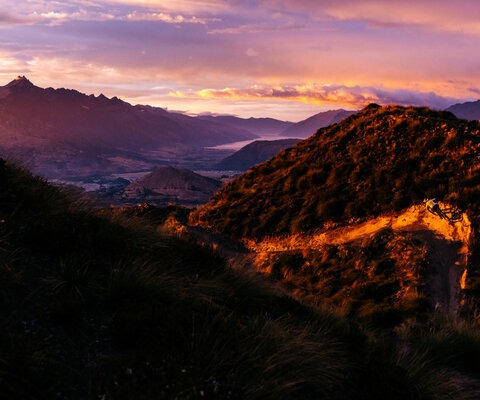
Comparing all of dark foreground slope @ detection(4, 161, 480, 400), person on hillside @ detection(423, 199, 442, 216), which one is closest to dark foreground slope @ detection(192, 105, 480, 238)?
person on hillside @ detection(423, 199, 442, 216)

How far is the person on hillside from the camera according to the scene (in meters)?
26.5

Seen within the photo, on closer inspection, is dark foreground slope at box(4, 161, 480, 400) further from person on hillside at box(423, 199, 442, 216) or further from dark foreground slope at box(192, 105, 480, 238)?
dark foreground slope at box(192, 105, 480, 238)

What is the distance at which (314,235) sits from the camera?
30.1 metres

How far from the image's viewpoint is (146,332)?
5.79 meters

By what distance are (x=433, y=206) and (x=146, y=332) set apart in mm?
24801

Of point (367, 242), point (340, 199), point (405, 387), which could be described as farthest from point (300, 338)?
point (340, 199)

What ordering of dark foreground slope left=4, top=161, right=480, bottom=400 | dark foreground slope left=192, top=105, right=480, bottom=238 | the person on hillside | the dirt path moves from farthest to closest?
dark foreground slope left=192, top=105, right=480, bottom=238 < the person on hillside < the dirt path < dark foreground slope left=4, top=161, right=480, bottom=400

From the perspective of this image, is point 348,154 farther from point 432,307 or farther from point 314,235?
point 432,307

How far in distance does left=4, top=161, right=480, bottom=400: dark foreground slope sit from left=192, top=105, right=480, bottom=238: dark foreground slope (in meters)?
21.0

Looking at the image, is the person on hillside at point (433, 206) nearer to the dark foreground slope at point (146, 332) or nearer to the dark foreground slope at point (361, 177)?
the dark foreground slope at point (361, 177)

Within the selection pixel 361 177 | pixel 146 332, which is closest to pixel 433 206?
pixel 361 177

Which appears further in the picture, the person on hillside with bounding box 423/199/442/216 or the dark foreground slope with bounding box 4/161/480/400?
the person on hillside with bounding box 423/199/442/216

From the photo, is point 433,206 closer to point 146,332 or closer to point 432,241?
point 432,241

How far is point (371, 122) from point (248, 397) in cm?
3866
